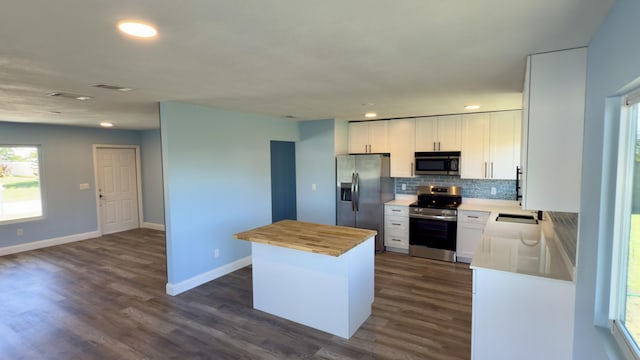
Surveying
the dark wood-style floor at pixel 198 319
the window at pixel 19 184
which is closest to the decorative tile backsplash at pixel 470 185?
the dark wood-style floor at pixel 198 319

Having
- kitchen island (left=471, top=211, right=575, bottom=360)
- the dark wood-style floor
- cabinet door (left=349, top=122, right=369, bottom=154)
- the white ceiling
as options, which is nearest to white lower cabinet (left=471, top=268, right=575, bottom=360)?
kitchen island (left=471, top=211, right=575, bottom=360)

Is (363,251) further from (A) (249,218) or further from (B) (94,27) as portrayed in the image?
(B) (94,27)

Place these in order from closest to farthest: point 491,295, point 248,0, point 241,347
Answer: point 248,0, point 491,295, point 241,347

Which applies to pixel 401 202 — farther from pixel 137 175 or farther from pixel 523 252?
pixel 137 175

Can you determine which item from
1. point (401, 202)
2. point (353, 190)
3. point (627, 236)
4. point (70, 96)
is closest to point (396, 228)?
point (401, 202)

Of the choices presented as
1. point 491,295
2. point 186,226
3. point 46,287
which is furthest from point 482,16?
point 46,287

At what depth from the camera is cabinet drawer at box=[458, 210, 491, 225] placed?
15.9 ft

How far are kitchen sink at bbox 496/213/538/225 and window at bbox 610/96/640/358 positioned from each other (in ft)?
8.72

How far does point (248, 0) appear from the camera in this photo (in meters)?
1.35

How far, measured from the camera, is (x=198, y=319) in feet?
11.4

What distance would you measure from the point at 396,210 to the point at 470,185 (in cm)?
129

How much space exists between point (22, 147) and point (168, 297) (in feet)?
15.4

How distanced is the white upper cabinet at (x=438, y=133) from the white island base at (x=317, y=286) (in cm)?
262

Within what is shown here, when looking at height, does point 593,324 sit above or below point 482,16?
below
